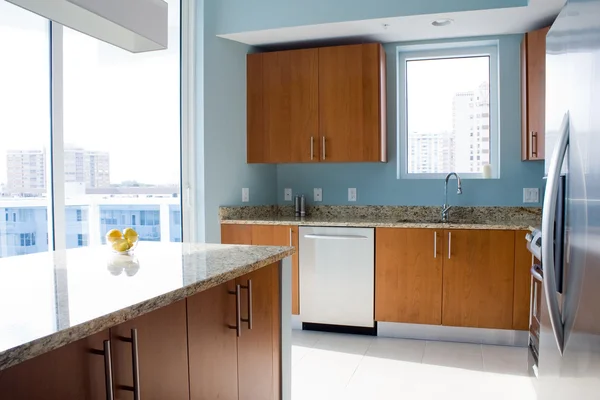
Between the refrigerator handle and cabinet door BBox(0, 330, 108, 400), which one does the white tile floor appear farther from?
cabinet door BBox(0, 330, 108, 400)

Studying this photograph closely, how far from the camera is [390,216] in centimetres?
407

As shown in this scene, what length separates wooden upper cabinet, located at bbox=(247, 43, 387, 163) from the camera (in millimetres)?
3740

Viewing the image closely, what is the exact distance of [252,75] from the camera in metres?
4.00

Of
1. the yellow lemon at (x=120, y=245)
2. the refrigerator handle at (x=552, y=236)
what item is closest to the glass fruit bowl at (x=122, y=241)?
the yellow lemon at (x=120, y=245)

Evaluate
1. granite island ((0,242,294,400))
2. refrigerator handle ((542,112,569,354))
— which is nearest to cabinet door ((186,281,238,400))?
granite island ((0,242,294,400))

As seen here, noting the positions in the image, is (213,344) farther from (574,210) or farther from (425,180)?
(425,180)

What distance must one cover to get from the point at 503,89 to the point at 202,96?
222 centimetres

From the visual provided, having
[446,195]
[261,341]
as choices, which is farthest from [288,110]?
[261,341]

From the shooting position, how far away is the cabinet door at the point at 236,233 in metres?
3.76

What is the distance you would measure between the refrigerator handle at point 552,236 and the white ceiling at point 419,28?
1.96 m

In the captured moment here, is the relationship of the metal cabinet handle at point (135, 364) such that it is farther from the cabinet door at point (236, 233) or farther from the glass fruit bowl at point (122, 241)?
the cabinet door at point (236, 233)

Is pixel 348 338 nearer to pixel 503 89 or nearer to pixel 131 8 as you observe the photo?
pixel 503 89

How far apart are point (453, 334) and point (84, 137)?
265cm

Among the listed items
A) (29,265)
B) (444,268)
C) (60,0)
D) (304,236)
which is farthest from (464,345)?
(60,0)
